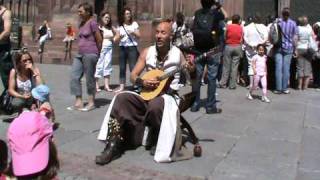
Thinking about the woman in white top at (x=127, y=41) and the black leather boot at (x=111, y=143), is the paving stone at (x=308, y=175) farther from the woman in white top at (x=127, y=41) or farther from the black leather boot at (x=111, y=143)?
the woman in white top at (x=127, y=41)

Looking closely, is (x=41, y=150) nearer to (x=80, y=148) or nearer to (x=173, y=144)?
(x=173, y=144)

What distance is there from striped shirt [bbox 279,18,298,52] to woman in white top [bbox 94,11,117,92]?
378cm

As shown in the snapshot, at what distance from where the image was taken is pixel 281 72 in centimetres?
1348

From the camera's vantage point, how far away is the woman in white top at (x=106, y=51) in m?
12.5

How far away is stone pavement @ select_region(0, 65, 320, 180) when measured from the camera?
254 inches

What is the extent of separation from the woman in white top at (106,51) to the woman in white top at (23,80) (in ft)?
12.5

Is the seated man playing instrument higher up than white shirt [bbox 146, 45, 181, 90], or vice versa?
white shirt [bbox 146, 45, 181, 90]

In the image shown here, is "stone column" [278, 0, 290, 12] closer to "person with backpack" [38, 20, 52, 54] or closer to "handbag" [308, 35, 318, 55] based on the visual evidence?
"person with backpack" [38, 20, 52, 54]

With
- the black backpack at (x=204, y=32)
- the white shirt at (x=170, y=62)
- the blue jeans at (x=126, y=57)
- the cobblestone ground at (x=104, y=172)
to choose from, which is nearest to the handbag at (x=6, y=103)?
the cobblestone ground at (x=104, y=172)

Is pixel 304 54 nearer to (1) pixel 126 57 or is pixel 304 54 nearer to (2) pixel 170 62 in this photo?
(1) pixel 126 57

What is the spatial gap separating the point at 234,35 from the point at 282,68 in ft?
4.27

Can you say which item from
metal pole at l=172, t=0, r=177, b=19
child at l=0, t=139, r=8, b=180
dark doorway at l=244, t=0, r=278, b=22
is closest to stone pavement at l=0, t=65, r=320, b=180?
child at l=0, t=139, r=8, b=180

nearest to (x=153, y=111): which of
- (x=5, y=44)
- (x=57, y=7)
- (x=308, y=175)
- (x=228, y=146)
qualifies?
(x=228, y=146)

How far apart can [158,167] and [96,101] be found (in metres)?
4.68
